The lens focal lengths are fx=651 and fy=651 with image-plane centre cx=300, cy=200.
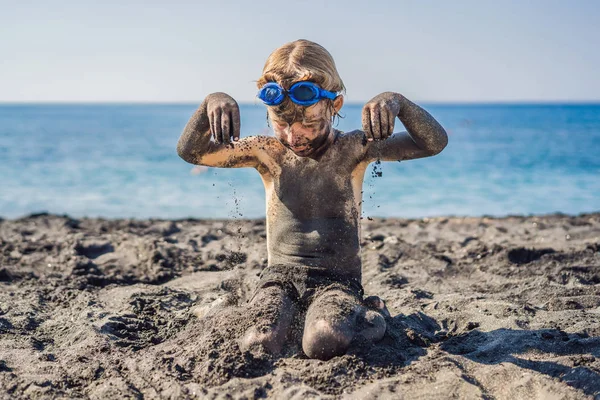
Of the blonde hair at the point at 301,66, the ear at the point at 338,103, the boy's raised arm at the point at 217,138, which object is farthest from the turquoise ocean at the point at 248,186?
the blonde hair at the point at 301,66

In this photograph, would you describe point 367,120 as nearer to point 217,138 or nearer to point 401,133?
point 401,133

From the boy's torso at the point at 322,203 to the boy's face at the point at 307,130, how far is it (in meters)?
0.07

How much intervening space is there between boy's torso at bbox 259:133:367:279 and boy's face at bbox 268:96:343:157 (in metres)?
0.07

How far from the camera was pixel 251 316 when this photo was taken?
10.4 feet

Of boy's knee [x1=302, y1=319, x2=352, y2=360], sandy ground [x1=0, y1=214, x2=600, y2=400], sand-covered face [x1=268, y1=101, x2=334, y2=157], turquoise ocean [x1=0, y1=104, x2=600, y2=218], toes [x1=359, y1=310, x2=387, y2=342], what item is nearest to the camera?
sandy ground [x1=0, y1=214, x2=600, y2=400]

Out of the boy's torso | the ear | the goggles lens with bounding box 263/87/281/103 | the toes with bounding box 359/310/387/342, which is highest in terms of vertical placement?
the goggles lens with bounding box 263/87/281/103

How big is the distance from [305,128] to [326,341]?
1096 mm

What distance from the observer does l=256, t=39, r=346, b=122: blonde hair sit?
331cm

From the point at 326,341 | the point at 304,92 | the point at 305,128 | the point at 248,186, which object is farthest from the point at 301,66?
the point at 248,186

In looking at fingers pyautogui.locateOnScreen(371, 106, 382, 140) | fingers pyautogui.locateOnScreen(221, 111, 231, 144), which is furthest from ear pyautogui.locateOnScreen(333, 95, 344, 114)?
fingers pyautogui.locateOnScreen(221, 111, 231, 144)

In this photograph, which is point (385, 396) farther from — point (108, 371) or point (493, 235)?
point (493, 235)

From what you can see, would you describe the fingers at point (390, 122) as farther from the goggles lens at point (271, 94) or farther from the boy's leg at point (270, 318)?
the boy's leg at point (270, 318)

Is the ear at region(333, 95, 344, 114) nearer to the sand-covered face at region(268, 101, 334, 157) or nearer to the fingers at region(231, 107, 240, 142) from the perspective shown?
the sand-covered face at region(268, 101, 334, 157)

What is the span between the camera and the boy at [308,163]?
322cm
